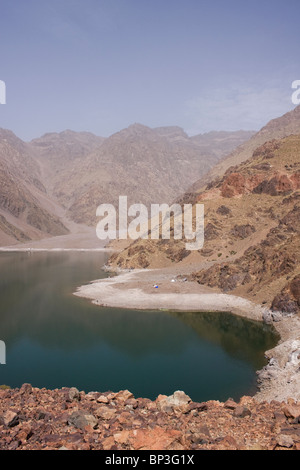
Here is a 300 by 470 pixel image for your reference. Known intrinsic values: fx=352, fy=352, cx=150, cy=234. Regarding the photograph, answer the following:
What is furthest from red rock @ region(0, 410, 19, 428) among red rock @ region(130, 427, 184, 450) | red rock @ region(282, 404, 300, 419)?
red rock @ region(282, 404, 300, 419)

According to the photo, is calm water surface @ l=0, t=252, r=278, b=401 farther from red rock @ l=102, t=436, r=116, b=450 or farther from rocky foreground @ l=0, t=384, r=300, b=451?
red rock @ l=102, t=436, r=116, b=450

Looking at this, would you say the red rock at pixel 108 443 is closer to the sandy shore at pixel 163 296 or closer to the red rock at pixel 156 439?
the red rock at pixel 156 439

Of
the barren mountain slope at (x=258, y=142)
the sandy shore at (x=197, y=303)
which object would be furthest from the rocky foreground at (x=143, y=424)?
the barren mountain slope at (x=258, y=142)

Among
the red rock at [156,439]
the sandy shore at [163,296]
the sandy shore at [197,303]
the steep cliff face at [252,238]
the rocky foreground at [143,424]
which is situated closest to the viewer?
the red rock at [156,439]

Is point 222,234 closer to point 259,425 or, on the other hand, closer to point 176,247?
point 176,247

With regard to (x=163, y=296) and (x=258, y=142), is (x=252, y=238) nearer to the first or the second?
(x=163, y=296)
